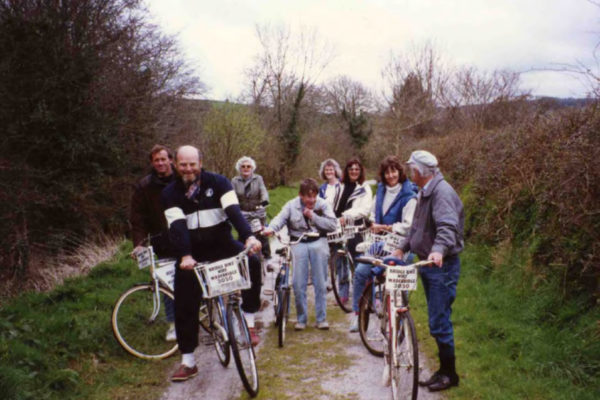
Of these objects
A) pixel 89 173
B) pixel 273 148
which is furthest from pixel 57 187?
pixel 273 148

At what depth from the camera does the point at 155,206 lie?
546 centimetres

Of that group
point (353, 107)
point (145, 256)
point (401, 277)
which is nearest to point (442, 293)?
point (401, 277)

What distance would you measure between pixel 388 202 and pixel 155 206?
9.42 feet

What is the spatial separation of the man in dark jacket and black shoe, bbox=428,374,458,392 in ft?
9.87

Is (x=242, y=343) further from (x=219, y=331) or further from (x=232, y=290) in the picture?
(x=232, y=290)

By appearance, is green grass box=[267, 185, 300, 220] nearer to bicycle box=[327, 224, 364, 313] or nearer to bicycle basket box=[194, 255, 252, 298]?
bicycle box=[327, 224, 364, 313]

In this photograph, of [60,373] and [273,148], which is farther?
[273,148]

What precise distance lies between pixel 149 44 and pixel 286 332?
42.2 ft

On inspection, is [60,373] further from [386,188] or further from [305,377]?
[386,188]

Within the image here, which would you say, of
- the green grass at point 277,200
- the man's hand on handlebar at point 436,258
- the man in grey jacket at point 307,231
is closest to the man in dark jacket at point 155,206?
the man in grey jacket at point 307,231

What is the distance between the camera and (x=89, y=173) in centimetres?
1188

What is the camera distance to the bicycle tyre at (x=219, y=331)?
4355 mm

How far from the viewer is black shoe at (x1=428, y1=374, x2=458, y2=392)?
4.23 metres

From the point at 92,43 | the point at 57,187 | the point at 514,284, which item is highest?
the point at 92,43
